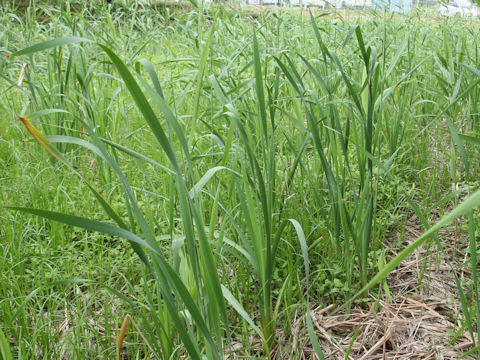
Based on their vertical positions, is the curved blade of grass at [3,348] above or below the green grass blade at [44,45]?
below

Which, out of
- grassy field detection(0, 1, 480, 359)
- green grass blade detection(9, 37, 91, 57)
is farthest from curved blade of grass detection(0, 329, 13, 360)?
Answer: green grass blade detection(9, 37, 91, 57)

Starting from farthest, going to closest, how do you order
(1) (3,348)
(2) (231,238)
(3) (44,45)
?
(2) (231,238), (1) (3,348), (3) (44,45)

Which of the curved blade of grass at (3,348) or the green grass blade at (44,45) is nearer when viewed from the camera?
the green grass blade at (44,45)

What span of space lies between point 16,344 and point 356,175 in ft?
4.48

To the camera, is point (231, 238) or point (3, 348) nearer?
point (3, 348)

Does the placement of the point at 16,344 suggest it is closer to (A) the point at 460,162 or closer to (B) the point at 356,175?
(B) the point at 356,175

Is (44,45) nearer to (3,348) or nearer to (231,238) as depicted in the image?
(3,348)

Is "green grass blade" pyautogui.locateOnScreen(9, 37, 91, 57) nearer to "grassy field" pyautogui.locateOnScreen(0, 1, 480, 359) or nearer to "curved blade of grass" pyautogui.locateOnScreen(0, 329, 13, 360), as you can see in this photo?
"grassy field" pyautogui.locateOnScreen(0, 1, 480, 359)

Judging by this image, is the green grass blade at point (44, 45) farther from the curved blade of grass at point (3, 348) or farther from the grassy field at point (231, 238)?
the curved blade of grass at point (3, 348)

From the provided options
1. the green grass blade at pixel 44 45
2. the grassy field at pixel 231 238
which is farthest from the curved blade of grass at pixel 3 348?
the green grass blade at pixel 44 45

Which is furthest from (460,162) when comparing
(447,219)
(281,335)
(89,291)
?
(447,219)

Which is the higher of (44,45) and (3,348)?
(44,45)

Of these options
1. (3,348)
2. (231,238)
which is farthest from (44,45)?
(231,238)

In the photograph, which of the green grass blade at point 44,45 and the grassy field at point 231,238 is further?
the grassy field at point 231,238
